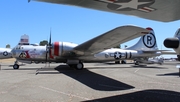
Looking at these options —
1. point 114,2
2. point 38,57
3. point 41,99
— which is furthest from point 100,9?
point 38,57

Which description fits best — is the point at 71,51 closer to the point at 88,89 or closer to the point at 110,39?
the point at 110,39

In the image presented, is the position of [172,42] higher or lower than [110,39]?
lower

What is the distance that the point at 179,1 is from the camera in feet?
15.2

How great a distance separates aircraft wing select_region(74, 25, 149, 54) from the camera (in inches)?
396

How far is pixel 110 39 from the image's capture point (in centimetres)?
1263

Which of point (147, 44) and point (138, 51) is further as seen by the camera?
point (147, 44)

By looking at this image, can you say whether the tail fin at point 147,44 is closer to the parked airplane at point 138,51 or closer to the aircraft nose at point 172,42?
the parked airplane at point 138,51

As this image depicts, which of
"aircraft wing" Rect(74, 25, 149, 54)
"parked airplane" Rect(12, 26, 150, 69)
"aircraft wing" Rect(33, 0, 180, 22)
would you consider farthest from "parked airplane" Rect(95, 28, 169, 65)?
"aircraft wing" Rect(33, 0, 180, 22)

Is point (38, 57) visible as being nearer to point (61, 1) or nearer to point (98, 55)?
point (98, 55)

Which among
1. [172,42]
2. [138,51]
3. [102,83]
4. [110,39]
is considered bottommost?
[102,83]

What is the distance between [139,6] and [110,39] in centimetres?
767

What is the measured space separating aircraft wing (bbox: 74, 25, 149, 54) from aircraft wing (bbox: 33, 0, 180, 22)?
3259mm

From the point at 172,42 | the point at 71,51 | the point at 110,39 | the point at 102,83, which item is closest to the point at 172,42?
the point at 172,42

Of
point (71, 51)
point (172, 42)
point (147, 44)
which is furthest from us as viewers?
point (147, 44)
